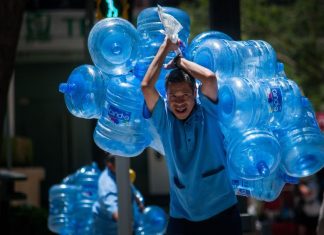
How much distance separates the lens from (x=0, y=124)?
8578 millimetres

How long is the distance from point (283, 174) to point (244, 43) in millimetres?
928

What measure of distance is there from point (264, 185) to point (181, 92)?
856 millimetres

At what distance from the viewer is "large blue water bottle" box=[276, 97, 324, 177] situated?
4.76 meters

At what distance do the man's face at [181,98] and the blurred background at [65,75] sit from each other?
6.55 feet

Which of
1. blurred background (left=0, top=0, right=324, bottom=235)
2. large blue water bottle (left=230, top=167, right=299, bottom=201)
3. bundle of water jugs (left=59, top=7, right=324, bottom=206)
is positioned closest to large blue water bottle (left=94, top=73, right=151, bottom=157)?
bundle of water jugs (left=59, top=7, right=324, bottom=206)

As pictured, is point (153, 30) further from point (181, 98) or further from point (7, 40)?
point (7, 40)

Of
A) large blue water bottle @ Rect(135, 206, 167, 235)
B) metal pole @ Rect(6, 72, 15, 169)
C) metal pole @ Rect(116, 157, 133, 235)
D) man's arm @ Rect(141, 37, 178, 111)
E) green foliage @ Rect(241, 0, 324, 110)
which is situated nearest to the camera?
man's arm @ Rect(141, 37, 178, 111)

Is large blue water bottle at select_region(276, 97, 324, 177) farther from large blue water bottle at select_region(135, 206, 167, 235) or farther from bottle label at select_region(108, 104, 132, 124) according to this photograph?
large blue water bottle at select_region(135, 206, 167, 235)

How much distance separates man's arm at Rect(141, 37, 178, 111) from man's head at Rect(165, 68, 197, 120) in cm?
9

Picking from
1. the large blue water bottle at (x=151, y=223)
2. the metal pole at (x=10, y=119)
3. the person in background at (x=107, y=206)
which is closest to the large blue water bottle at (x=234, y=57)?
the person in background at (x=107, y=206)

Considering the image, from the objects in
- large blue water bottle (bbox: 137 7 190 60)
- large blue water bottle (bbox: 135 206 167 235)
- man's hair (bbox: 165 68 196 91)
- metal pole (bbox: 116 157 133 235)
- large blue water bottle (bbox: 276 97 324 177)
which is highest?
large blue water bottle (bbox: 137 7 190 60)

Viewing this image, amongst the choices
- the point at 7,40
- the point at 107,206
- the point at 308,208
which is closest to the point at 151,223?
the point at 107,206

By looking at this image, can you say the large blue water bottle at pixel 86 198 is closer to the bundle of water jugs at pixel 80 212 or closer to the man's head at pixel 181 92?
the bundle of water jugs at pixel 80 212

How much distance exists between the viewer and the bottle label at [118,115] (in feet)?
16.5
